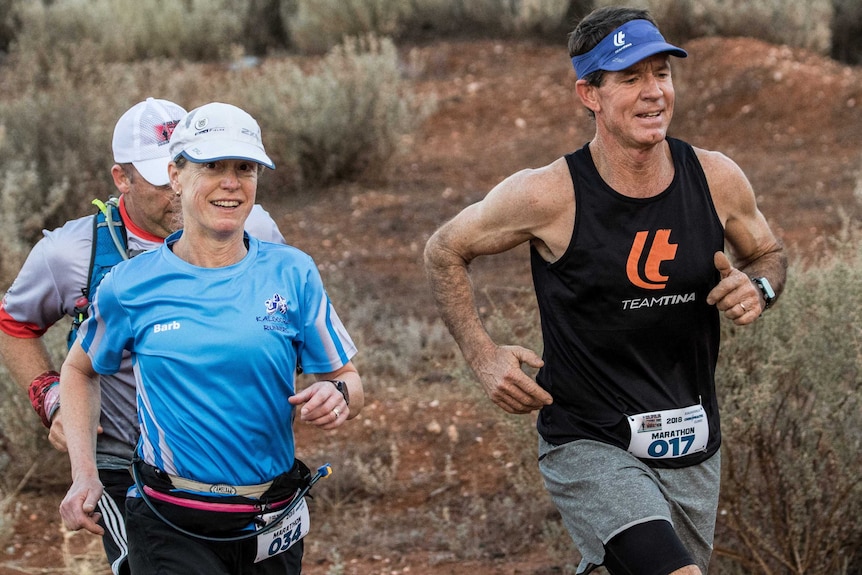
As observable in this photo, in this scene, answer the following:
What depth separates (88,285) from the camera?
12.5ft

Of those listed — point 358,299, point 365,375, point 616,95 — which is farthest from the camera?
point 358,299

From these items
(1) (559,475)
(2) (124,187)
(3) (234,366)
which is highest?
(2) (124,187)

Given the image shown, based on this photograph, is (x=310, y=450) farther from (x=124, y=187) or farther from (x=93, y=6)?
(x=93, y=6)

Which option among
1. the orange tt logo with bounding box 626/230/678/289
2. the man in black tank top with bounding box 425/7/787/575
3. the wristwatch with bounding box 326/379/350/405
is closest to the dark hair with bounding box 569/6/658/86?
the man in black tank top with bounding box 425/7/787/575

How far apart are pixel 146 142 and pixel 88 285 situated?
483mm

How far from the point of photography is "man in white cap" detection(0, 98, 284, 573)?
3814 millimetres

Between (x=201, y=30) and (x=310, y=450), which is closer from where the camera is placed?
(x=310, y=450)

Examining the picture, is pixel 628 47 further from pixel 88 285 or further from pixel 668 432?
pixel 88 285

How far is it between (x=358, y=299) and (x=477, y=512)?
352 cm

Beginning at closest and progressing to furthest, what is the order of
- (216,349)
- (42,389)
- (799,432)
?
(216,349)
(42,389)
(799,432)

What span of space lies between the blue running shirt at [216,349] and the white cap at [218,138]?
283 mm

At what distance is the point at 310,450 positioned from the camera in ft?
23.8

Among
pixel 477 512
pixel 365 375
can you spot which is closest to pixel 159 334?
pixel 477 512

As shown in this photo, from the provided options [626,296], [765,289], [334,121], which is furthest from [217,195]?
[334,121]
